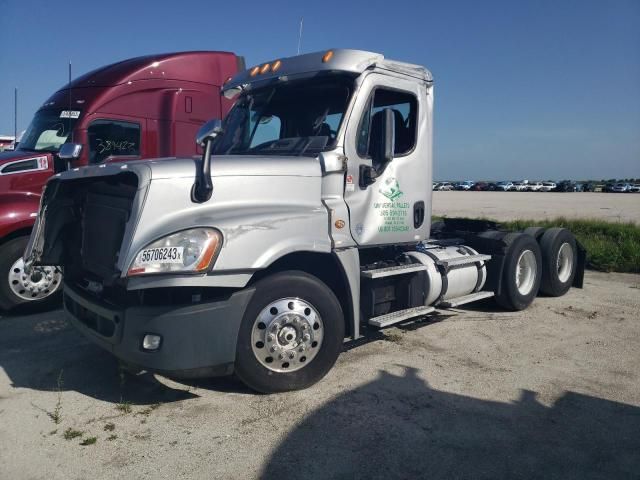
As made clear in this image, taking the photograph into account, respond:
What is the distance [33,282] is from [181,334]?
3.99 metres

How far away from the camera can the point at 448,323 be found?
22.1 feet

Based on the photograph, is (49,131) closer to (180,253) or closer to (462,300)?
(180,253)

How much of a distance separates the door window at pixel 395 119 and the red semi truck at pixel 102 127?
3.89 meters

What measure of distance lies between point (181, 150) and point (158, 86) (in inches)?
38.5

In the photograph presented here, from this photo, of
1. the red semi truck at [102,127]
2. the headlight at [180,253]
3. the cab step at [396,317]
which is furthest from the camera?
the red semi truck at [102,127]

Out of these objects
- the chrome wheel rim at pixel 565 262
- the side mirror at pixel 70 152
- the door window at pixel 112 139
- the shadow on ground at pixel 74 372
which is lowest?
the shadow on ground at pixel 74 372

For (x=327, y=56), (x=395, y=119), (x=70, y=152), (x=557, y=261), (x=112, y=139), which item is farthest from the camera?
(x=557, y=261)

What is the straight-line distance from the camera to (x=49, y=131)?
7809mm

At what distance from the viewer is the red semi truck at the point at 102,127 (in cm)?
683

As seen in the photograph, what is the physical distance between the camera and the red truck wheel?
672 centimetres

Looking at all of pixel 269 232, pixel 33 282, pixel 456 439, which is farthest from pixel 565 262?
pixel 33 282

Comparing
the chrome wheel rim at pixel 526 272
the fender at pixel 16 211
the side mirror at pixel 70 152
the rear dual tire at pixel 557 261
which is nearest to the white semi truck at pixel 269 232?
the side mirror at pixel 70 152

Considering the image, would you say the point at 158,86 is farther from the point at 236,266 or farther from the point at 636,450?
the point at 636,450

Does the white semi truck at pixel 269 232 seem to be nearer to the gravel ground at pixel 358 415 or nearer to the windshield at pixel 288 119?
the windshield at pixel 288 119
